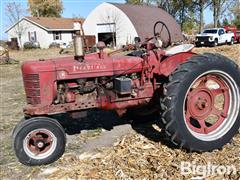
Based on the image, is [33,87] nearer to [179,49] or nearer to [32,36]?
[179,49]

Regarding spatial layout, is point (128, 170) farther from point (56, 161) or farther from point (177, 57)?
point (177, 57)

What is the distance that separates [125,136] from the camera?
17.8ft

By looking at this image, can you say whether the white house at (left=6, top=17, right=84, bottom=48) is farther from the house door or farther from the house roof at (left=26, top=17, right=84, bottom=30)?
the house door

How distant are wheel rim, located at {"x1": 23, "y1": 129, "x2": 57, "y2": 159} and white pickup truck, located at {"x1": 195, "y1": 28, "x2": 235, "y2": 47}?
82.2 feet

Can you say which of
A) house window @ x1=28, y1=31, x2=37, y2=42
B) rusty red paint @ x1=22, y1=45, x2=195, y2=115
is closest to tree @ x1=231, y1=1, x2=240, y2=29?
house window @ x1=28, y1=31, x2=37, y2=42

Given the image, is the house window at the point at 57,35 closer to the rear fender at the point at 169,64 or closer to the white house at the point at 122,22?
the white house at the point at 122,22

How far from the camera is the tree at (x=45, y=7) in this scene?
64.8 m

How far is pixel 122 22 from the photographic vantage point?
3838 cm

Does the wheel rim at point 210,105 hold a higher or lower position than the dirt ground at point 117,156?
higher

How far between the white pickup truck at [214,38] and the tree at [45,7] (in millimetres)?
42288

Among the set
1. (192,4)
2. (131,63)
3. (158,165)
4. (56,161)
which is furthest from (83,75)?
(192,4)

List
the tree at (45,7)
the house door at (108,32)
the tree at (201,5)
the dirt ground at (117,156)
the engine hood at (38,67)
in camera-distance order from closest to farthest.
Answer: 1. the dirt ground at (117,156)
2. the engine hood at (38,67)
3. the house door at (108,32)
4. the tree at (201,5)
5. the tree at (45,7)

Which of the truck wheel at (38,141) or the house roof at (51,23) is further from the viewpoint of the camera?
the house roof at (51,23)

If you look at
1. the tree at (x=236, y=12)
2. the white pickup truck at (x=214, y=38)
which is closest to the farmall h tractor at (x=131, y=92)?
the white pickup truck at (x=214, y=38)
